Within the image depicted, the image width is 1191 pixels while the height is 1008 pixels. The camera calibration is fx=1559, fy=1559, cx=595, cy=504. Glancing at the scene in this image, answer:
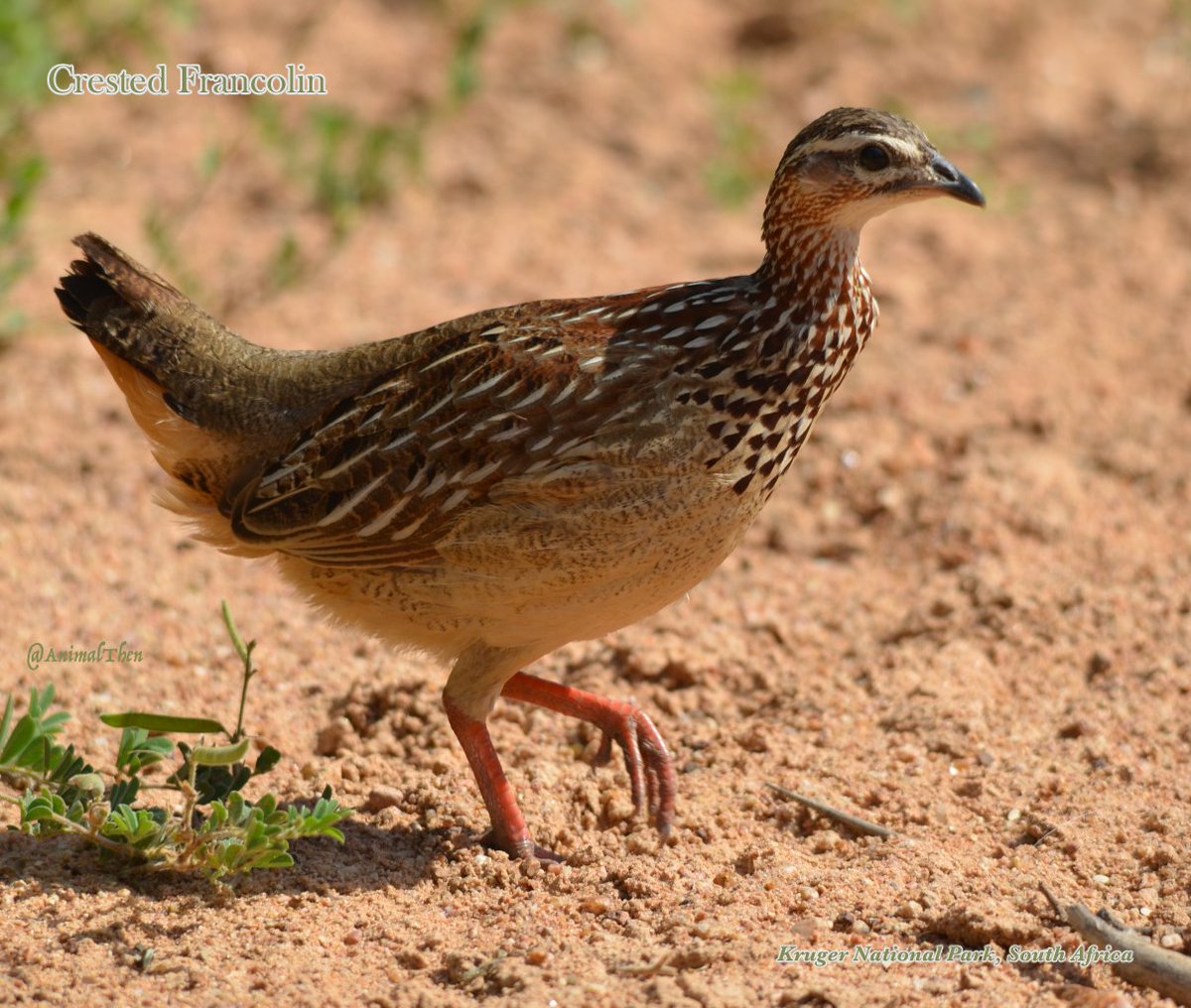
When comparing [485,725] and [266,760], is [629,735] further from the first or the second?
[266,760]

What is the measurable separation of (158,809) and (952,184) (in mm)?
3207

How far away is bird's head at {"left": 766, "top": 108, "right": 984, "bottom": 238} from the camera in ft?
16.2

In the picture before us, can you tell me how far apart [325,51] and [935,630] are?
643cm

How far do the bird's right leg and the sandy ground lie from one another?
127 millimetres

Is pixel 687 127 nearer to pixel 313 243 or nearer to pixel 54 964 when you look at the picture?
pixel 313 243

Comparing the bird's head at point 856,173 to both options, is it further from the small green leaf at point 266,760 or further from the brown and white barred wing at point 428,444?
the small green leaf at point 266,760

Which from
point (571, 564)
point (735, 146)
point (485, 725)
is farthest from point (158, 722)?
point (735, 146)

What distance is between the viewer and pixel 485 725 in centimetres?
518

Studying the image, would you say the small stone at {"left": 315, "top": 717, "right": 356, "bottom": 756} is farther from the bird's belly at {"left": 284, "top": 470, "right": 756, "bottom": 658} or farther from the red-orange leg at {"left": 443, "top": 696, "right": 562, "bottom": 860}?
the bird's belly at {"left": 284, "top": 470, "right": 756, "bottom": 658}

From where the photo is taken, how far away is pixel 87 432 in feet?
Answer: 24.5

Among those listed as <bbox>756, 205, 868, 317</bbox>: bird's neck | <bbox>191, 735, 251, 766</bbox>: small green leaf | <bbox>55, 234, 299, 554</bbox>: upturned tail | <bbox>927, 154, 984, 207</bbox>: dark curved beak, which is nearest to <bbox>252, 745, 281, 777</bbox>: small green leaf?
<bbox>191, 735, 251, 766</bbox>: small green leaf

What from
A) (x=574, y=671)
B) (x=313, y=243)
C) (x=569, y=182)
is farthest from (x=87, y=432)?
(x=569, y=182)

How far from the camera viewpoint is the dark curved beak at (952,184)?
198 inches

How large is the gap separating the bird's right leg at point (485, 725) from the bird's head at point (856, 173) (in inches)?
66.4
